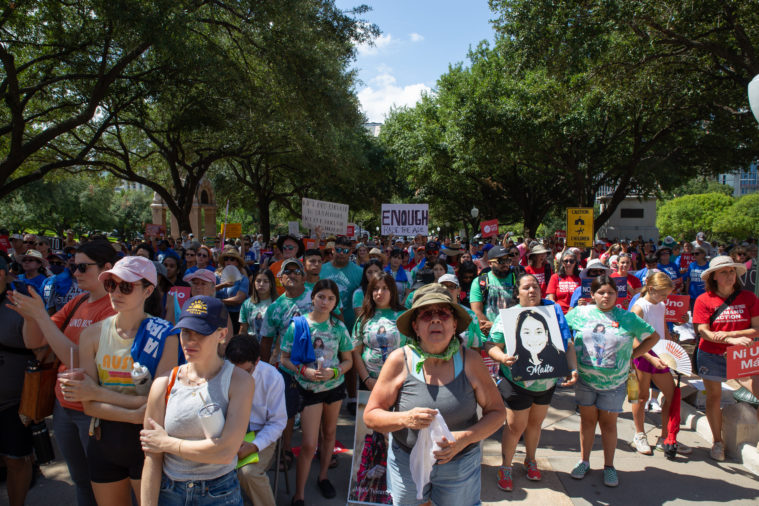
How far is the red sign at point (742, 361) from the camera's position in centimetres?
419

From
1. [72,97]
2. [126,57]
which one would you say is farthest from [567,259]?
[72,97]

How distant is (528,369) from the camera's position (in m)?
3.93

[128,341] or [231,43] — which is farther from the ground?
[231,43]

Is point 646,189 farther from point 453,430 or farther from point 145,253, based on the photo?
point 453,430

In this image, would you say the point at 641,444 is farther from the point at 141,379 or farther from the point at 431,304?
the point at 141,379

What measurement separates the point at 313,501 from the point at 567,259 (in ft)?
14.8

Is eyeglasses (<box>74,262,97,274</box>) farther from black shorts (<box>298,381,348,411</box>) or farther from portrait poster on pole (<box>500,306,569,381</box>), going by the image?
portrait poster on pole (<box>500,306,569,381</box>)

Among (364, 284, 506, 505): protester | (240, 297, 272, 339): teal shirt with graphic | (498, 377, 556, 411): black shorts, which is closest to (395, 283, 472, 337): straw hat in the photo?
(364, 284, 506, 505): protester

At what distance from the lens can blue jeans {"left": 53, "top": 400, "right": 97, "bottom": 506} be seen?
2900 mm

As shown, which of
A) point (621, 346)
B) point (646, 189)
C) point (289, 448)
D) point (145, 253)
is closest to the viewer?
point (621, 346)

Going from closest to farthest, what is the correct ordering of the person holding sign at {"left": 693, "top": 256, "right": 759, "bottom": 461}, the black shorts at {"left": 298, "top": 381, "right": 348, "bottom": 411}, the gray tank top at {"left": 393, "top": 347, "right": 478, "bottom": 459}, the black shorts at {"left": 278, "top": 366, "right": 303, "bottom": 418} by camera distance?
the gray tank top at {"left": 393, "top": 347, "right": 478, "bottom": 459} < the black shorts at {"left": 278, "top": 366, "right": 303, "bottom": 418} < the black shorts at {"left": 298, "top": 381, "right": 348, "bottom": 411} < the person holding sign at {"left": 693, "top": 256, "right": 759, "bottom": 461}

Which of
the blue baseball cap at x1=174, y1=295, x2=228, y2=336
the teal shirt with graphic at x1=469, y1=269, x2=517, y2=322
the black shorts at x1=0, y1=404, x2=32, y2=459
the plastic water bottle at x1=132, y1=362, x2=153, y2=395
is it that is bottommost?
the black shorts at x1=0, y1=404, x2=32, y2=459

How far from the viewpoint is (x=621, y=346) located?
4.12 meters

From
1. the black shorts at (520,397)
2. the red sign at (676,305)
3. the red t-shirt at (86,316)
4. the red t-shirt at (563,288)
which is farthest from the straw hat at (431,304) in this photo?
the red sign at (676,305)
